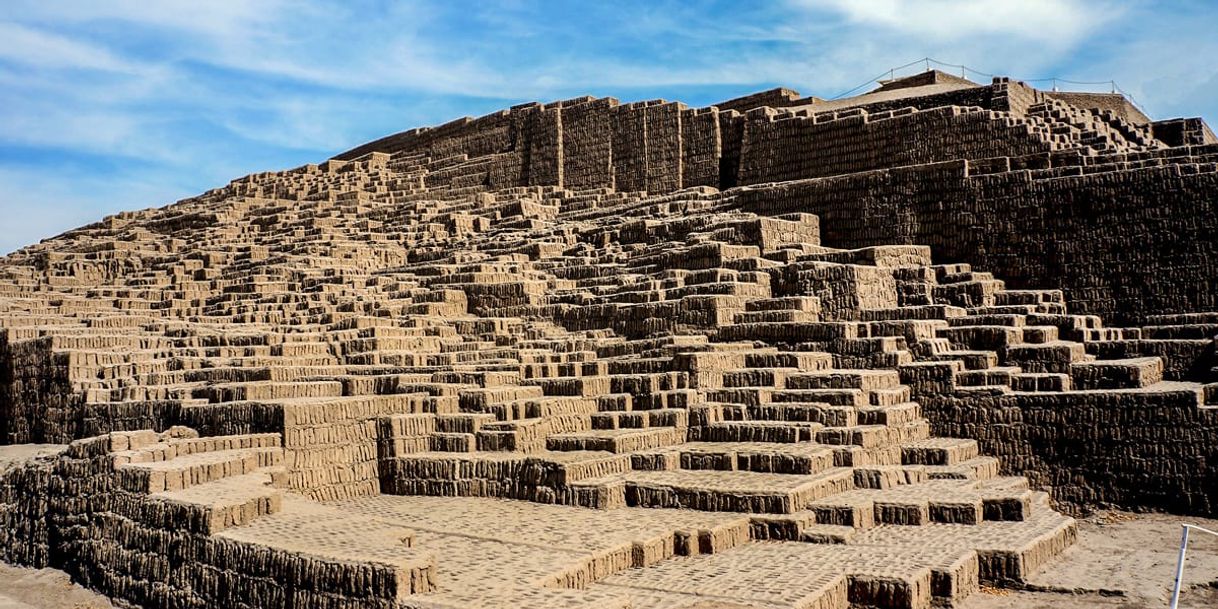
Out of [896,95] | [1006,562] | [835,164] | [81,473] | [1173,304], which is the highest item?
[896,95]

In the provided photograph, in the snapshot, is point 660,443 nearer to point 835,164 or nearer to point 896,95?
point 835,164

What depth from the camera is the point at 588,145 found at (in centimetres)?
2958

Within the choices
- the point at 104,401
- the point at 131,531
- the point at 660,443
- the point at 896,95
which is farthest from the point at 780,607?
the point at 896,95

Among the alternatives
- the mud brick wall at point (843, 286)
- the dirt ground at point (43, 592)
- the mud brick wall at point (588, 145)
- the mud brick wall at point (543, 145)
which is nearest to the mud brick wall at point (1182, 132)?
the mud brick wall at point (843, 286)

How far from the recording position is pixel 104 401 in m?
15.4

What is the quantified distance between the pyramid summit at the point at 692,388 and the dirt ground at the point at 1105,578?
276 millimetres

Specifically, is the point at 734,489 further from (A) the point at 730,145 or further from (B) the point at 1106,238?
(A) the point at 730,145

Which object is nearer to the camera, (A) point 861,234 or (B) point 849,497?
(B) point 849,497

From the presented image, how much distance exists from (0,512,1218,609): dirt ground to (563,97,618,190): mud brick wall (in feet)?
59.6

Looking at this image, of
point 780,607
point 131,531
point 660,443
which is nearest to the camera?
point 780,607

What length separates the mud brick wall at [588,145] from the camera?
2895 cm

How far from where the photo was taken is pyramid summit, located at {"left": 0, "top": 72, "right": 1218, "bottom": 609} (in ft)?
31.4

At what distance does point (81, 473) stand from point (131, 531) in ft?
5.86

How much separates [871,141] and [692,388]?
10151mm
